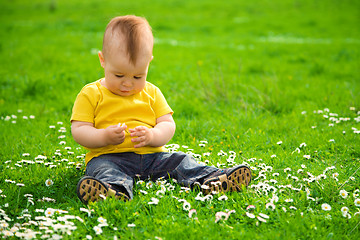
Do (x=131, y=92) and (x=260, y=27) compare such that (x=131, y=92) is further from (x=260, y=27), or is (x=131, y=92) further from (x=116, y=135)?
(x=260, y=27)

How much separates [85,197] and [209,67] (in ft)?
23.1

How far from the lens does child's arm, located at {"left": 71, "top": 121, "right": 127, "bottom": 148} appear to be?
3561mm

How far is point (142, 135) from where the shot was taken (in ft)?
12.1

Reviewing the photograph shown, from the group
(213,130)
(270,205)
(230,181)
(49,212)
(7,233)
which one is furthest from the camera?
(213,130)

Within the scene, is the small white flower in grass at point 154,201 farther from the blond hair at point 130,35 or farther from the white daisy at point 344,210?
the white daisy at point 344,210

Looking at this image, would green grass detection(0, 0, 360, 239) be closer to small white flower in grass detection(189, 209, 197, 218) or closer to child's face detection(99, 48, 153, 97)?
small white flower in grass detection(189, 209, 197, 218)

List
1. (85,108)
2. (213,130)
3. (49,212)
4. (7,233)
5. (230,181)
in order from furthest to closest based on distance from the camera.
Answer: (213,130) → (85,108) → (230,181) → (49,212) → (7,233)

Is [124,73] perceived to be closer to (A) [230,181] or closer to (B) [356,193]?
(A) [230,181]

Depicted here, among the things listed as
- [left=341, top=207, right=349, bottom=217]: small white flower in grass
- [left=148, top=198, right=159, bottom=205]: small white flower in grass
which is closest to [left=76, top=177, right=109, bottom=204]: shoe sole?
[left=148, top=198, right=159, bottom=205]: small white flower in grass

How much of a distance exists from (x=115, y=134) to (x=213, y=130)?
2130mm

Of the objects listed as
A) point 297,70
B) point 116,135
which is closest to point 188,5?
point 297,70

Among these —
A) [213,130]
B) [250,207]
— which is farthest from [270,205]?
[213,130]

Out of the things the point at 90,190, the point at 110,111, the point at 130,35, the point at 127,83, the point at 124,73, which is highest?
the point at 130,35

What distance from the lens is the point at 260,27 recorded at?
17.7m
